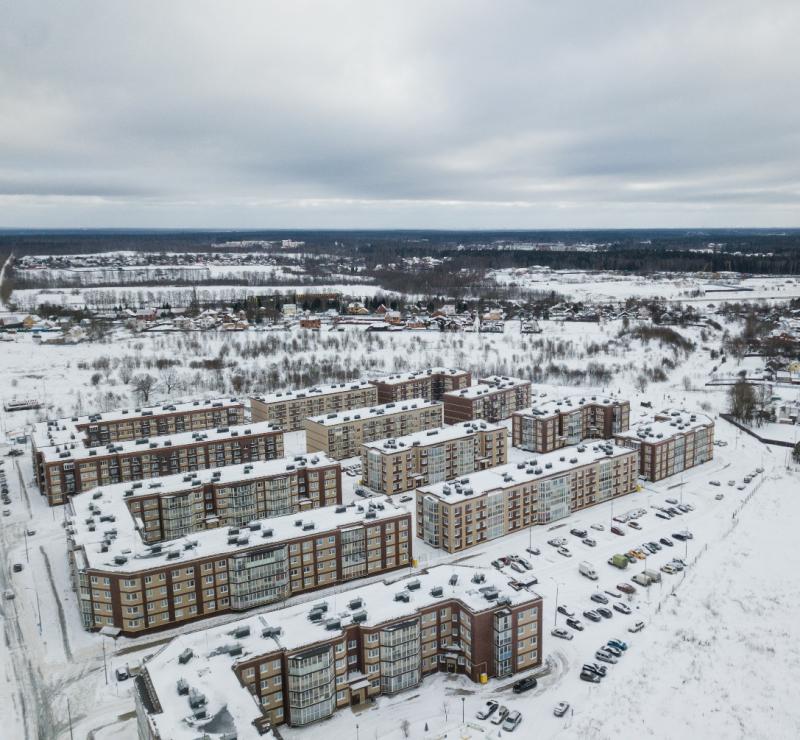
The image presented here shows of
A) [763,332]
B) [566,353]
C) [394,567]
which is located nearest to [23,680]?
[394,567]

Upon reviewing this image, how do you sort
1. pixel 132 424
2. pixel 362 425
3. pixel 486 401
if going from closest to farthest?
pixel 362 425 → pixel 132 424 → pixel 486 401

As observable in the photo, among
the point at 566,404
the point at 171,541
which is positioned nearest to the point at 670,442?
the point at 566,404

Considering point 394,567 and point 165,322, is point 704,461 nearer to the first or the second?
point 394,567

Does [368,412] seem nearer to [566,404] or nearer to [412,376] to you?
[412,376]

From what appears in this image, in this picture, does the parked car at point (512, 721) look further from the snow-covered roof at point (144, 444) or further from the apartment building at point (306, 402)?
the apartment building at point (306, 402)

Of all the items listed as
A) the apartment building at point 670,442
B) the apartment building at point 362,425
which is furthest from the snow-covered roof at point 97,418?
the apartment building at point 670,442

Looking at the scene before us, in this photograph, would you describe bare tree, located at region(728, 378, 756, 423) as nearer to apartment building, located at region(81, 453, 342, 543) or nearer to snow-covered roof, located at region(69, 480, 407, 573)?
apartment building, located at region(81, 453, 342, 543)

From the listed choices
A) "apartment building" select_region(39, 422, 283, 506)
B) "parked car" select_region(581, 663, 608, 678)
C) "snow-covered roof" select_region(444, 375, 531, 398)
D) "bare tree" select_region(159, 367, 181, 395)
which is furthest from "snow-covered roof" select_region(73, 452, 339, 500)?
"bare tree" select_region(159, 367, 181, 395)
